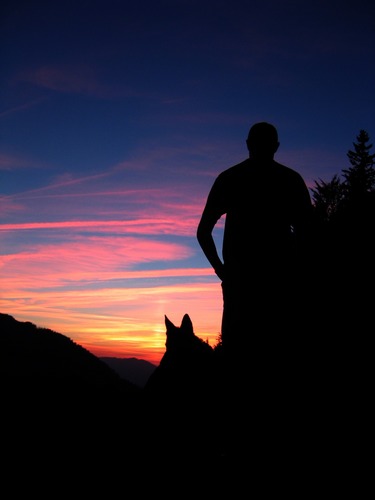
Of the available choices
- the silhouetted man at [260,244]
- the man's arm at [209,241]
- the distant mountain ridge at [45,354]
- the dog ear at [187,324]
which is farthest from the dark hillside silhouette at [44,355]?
the silhouetted man at [260,244]

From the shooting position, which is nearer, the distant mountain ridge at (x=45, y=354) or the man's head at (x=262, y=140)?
the man's head at (x=262, y=140)

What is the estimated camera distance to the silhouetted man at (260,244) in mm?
4652

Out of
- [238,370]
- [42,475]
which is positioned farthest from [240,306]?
[42,475]

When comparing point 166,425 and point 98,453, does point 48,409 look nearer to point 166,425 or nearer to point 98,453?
point 98,453

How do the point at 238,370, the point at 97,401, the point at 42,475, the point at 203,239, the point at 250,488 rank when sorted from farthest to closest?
the point at 97,401 < the point at 42,475 < the point at 203,239 < the point at 238,370 < the point at 250,488

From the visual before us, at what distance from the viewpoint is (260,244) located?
4.64 metres

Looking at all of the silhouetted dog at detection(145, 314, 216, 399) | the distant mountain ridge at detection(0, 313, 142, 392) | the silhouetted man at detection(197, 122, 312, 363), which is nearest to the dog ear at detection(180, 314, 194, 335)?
the silhouetted dog at detection(145, 314, 216, 399)

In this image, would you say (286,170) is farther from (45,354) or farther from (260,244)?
(45,354)

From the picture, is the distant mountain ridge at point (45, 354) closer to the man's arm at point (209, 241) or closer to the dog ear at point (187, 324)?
the dog ear at point (187, 324)

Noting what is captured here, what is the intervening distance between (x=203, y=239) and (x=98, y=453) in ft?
11.2

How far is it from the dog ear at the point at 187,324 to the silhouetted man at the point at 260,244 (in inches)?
28.1

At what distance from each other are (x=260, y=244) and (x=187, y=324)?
1.54 metres

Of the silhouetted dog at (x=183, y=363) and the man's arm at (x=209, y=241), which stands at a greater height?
the man's arm at (x=209, y=241)

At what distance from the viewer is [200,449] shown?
492 cm
